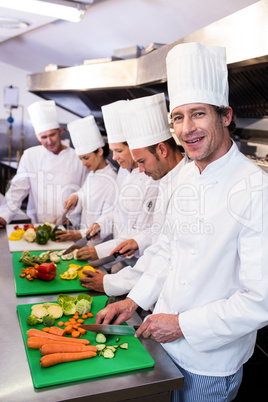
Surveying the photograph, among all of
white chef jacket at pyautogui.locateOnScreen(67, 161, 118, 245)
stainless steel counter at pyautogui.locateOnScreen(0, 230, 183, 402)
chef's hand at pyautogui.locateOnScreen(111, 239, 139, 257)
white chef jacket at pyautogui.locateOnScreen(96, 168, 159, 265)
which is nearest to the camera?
stainless steel counter at pyautogui.locateOnScreen(0, 230, 183, 402)

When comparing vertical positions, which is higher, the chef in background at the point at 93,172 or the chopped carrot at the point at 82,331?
the chef in background at the point at 93,172

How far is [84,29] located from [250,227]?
3048 mm

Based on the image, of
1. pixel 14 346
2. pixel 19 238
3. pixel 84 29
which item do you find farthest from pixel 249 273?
pixel 84 29

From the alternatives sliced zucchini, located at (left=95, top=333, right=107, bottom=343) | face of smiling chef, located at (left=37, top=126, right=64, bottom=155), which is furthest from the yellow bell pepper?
sliced zucchini, located at (left=95, top=333, right=107, bottom=343)

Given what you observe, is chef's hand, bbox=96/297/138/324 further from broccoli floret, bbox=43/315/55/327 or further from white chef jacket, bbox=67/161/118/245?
white chef jacket, bbox=67/161/118/245

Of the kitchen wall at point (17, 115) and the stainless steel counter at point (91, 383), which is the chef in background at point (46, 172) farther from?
the kitchen wall at point (17, 115)

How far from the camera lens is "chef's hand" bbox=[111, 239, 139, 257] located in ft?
6.91

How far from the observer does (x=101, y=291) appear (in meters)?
1.78

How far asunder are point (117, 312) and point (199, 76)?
0.88 m

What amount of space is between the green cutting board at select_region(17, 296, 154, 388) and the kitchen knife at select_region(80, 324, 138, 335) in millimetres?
25

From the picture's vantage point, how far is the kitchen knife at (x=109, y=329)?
1.33 metres

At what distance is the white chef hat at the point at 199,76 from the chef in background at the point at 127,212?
755mm

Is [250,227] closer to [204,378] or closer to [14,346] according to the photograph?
[204,378]

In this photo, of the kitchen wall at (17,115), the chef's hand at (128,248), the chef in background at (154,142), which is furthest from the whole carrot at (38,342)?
the kitchen wall at (17,115)
